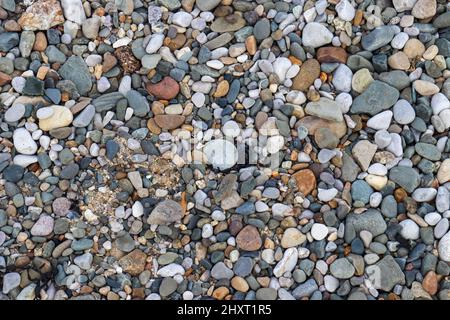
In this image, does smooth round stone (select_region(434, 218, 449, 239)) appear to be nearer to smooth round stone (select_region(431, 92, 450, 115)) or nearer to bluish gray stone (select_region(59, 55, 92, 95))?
smooth round stone (select_region(431, 92, 450, 115))

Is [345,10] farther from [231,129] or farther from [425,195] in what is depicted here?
[425,195]

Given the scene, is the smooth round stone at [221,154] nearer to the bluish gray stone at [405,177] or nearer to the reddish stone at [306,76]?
the reddish stone at [306,76]

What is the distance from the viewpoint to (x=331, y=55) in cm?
229

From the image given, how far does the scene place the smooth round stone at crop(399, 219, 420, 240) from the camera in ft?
6.89

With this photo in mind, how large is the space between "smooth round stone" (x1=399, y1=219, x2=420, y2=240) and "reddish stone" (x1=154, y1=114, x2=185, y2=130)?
36.9 inches

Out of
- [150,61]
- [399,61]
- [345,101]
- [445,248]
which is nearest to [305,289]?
[445,248]

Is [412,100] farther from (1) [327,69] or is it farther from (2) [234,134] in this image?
(2) [234,134]

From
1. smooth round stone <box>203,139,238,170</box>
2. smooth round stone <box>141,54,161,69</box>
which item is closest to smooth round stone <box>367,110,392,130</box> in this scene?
smooth round stone <box>203,139,238,170</box>

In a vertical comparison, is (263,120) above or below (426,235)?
above

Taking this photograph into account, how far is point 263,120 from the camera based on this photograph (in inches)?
87.7
